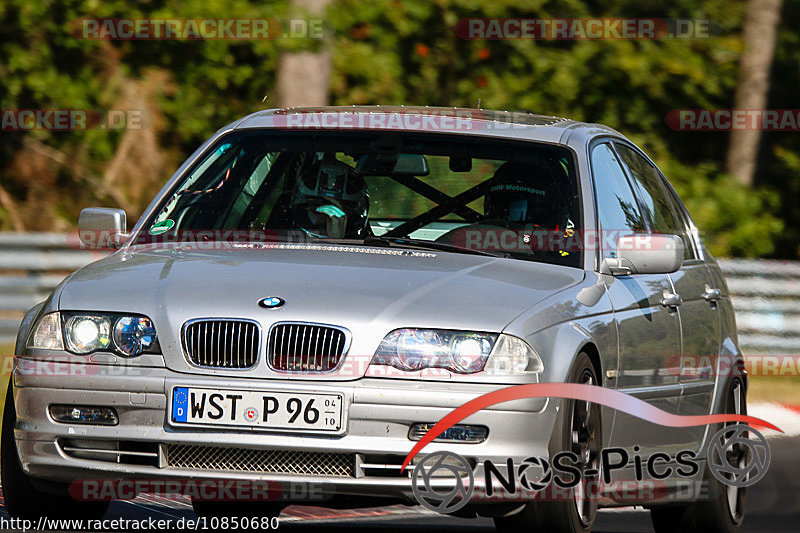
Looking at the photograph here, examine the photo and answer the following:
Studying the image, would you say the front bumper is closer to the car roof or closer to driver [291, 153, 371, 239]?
driver [291, 153, 371, 239]

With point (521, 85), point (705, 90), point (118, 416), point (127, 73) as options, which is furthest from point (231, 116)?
point (118, 416)

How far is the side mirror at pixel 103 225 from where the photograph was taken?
250 inches

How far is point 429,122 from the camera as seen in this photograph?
666 cm

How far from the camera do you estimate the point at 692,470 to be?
6.73 meters

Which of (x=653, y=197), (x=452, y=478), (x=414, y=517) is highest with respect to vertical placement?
(x=653, y=197)

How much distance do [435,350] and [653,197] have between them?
2.75 m

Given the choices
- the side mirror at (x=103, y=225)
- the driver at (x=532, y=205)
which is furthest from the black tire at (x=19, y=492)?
the driver at (x=532, y=205)

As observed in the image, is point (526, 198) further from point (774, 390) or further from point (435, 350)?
point (774, 390)

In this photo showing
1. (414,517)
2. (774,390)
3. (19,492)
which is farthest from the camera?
(774,390)

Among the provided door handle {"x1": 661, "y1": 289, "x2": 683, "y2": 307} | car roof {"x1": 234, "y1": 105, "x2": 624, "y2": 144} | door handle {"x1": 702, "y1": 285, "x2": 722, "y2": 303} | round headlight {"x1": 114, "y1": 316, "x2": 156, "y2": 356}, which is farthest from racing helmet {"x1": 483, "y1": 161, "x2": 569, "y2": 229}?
round headlight {"x1": 114, "y1": 316, "x2": 156, "y2": 356}

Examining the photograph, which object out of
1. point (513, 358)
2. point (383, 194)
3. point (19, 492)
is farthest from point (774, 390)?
point (19, 492)

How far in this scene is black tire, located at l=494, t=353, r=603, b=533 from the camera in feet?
16.8

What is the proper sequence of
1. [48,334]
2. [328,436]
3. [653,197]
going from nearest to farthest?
[328,436], [48,334], [653,197]

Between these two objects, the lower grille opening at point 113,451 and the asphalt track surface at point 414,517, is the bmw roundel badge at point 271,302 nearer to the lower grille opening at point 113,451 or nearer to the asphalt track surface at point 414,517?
the lower grille opening at point 113,451
